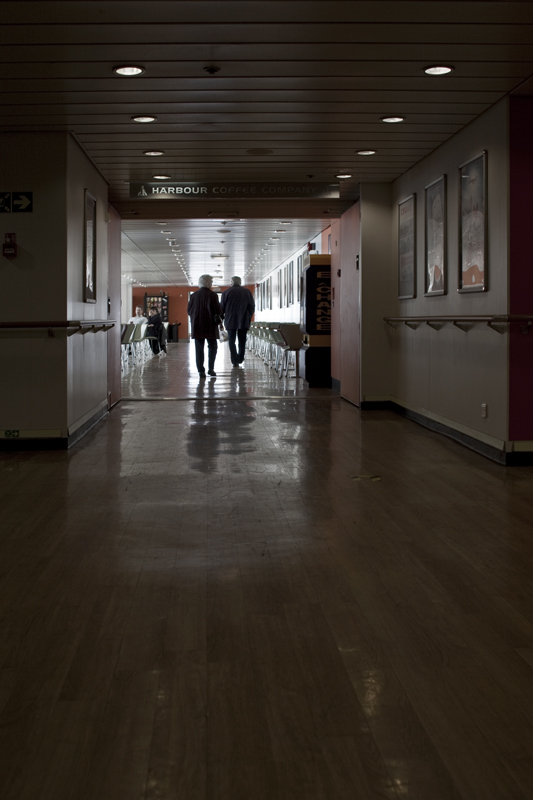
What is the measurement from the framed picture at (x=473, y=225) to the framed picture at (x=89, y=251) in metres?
3.20

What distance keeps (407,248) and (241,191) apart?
1.84 m

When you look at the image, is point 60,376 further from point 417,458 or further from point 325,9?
point 325,9

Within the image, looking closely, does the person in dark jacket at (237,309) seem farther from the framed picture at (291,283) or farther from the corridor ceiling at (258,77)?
the corridor ceiling at (258,77)

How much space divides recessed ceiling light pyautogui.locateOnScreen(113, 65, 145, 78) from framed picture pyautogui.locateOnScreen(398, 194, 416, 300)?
367 cm

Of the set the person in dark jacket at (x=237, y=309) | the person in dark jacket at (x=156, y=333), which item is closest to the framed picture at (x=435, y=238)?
the person in dark jacket at (x=237, y=309)

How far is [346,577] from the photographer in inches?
122

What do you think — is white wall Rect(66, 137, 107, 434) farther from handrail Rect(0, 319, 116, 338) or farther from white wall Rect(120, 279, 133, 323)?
white wall Rect(120, 279, 133, 323)

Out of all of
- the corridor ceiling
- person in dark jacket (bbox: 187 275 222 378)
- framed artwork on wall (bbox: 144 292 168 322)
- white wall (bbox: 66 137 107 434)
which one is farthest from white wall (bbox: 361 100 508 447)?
framed artwork on wall (bbox: 144 292 168 322)

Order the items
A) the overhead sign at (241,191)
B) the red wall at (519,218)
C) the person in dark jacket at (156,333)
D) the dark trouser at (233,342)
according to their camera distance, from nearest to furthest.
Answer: the red wall at (519,218) → the overhead sign at (241,191) → the dark trouser at (233,342) → the person in dark jacket at (156,333)

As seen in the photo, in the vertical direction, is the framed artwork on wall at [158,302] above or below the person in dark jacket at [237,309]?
above

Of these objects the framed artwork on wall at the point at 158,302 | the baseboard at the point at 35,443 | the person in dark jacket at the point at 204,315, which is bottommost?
the baseboard at the point at 35,443

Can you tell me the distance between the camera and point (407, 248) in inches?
320

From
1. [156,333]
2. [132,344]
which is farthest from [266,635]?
[156,333]

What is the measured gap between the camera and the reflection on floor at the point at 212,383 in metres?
10.5
